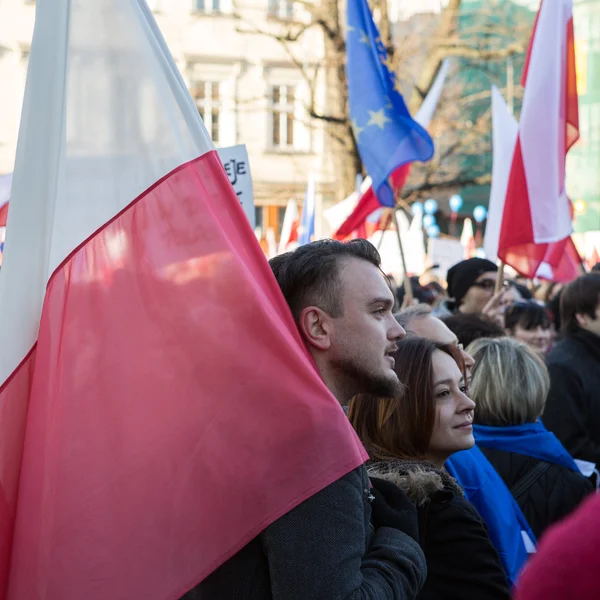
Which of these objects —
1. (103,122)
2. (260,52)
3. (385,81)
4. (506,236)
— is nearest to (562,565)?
(103,122)

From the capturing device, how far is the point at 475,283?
20.9ft

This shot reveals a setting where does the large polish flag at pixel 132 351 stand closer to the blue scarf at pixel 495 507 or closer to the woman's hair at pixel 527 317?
the blue scarf at pixel 495 507

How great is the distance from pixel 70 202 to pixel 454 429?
1.29 m

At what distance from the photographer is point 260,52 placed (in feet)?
96.0

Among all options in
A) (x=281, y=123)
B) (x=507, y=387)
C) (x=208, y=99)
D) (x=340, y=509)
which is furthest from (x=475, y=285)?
(x=281, y=123)

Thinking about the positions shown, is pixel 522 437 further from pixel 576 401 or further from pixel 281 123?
pixel 281 123

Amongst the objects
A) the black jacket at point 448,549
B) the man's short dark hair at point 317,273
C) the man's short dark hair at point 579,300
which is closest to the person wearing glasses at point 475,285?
the man's short dark hair at point 579,300

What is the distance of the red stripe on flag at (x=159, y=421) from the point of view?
1.78 metres

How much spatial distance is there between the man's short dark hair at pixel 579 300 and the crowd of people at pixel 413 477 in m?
1.12

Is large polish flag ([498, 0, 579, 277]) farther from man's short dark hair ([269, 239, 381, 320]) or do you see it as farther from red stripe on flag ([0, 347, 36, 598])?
red stripe on flag ([0, 347, 36, 598])

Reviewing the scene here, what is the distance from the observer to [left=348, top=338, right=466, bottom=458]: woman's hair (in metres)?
2.69

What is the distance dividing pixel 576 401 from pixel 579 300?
0.67m

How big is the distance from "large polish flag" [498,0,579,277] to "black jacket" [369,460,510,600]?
3.64 meters

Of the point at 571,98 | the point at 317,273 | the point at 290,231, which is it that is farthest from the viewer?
the point at 290,231
